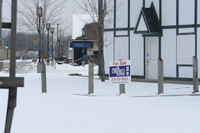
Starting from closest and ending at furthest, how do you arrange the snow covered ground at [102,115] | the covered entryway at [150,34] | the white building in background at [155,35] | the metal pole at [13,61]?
the metal pole at [13,61] → the snow covered ground at [102,115] → the white building in background at [155,35] → the covered entryway at [150,34]

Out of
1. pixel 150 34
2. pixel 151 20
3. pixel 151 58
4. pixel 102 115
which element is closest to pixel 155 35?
pixel 150 34

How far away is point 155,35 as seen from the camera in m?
23.0

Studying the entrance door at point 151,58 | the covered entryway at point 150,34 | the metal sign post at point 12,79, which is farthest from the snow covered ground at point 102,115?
the entrance door at point 151,58

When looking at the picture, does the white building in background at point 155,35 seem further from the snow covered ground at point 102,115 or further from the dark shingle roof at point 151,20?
the snow covered ground at point 102,115

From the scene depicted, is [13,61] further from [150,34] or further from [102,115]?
[150,34]

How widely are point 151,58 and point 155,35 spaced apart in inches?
49.5

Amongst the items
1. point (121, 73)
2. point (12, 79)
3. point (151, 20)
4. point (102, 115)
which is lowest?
point (102, 115)

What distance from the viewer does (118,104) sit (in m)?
11.8

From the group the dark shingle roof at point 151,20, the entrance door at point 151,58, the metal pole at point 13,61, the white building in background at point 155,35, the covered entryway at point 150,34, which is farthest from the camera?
the entrance door at point 151,58

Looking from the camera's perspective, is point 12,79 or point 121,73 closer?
point 12,79

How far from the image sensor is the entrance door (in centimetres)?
2331

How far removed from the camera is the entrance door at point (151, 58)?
23.3 meters

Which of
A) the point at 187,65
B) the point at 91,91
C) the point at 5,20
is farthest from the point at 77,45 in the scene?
the point at 5,20

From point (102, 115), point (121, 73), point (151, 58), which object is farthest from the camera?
point (151, 58)
